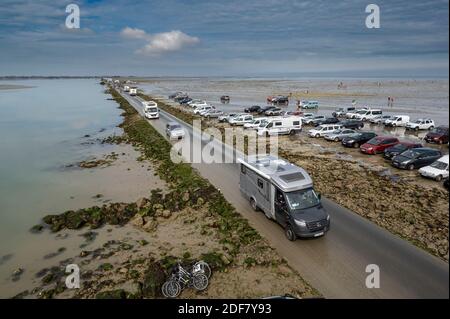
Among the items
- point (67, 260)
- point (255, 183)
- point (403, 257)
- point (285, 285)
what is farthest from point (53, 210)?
point (403, 257)

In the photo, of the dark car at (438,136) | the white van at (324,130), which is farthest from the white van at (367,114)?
the dark car at (438,136)

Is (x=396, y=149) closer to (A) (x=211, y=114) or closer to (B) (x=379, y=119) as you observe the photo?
(B) (x=379, y=119)


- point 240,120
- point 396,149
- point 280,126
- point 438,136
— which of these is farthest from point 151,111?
point 438,136

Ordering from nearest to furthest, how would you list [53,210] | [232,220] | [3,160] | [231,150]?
[232,220] → [53,210] → [231,150] → [3,160]

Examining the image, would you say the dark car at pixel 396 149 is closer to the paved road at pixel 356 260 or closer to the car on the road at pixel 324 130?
the car on the road at pixel 324 130
